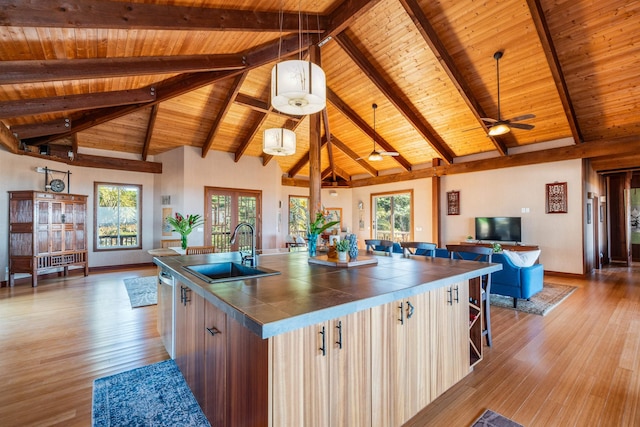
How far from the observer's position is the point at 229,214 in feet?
28.7

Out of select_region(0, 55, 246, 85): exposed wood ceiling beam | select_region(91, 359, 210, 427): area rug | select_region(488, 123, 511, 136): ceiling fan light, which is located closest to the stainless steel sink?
select_region(91, 359, 210, 427): area rug

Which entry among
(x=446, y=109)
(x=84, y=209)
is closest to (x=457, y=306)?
(x=446, y=109)

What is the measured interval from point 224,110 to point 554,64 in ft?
20.6

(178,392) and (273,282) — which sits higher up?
(273,282)

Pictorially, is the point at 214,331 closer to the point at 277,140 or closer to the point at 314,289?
the point at 314,289

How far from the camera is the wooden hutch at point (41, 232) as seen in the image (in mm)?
5836

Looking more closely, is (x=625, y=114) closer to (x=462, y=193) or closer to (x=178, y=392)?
(x=462, y=193)

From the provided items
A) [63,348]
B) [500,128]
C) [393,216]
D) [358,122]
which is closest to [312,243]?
[63,348]

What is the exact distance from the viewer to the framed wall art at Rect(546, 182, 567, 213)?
678 cm

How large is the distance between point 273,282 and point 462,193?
808 cm

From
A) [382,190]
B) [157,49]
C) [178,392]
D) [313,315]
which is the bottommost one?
[178,392]

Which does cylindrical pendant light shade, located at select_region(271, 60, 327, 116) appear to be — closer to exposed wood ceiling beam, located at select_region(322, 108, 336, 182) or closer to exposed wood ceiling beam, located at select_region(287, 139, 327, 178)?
exposed wood ceiling beam, located at select_region(322, 108, 336, 182)

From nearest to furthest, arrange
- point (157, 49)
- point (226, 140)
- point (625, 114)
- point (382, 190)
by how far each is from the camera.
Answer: point (157, 49) < point (625, 114) < point (226, 140) < point (382, 190)

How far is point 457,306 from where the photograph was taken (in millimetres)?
2350
